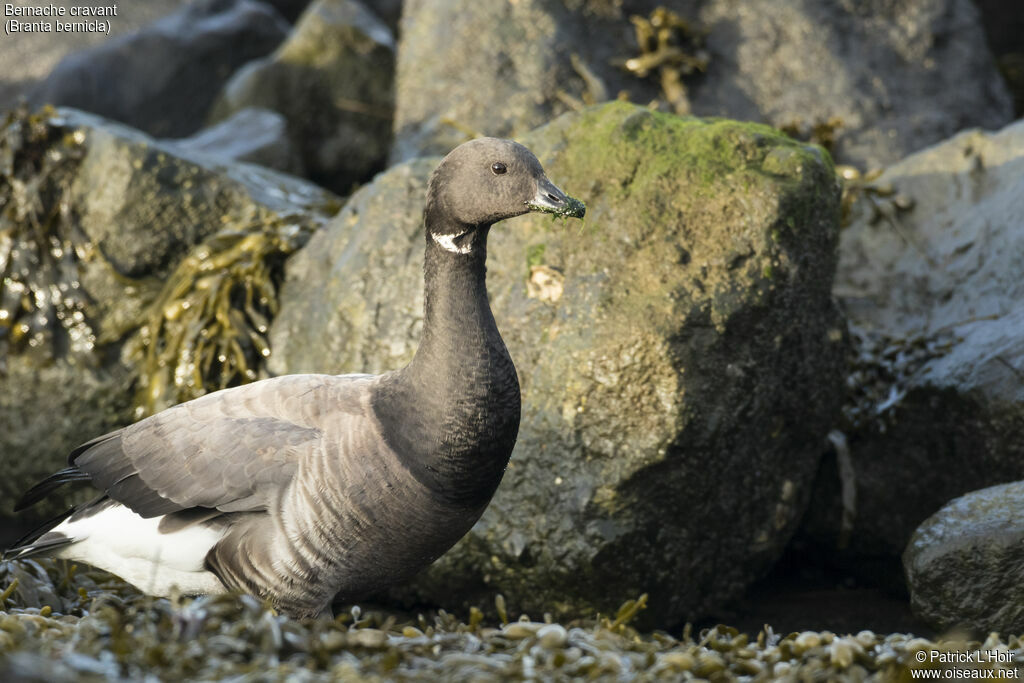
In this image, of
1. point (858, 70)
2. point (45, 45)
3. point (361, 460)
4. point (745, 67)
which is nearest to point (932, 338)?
point (858, 70)

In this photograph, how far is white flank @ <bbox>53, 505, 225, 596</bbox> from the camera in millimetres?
4438

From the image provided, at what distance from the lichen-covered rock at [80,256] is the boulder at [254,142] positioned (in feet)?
4.92

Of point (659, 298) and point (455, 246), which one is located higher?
point (455, 246)

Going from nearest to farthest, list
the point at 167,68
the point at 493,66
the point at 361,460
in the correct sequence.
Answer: the point at 361,460 → the point at 493,66 → the point at 167,68

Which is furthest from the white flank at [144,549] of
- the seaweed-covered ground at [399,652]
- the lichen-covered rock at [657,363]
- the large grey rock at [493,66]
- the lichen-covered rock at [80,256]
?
the large grey rock at [493,66]

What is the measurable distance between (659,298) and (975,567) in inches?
75.5

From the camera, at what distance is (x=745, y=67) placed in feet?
28.7

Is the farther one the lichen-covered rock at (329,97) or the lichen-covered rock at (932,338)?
the lichen-covered rock at (329,97)

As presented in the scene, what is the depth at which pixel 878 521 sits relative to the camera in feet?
19.8

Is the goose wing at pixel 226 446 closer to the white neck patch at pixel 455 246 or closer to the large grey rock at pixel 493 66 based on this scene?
the white neck patch at pixel 455 246

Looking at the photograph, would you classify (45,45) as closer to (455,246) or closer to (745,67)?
(745,67)

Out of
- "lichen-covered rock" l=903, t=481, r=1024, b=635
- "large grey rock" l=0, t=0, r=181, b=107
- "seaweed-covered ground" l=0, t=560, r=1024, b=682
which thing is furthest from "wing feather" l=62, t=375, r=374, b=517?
"large grey rock" l=0, t=0, r=181, b=107

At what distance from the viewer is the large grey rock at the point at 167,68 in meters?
10.7

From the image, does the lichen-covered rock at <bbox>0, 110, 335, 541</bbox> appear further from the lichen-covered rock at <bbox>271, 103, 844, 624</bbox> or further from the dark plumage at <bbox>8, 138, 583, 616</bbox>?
the dark plumage at <bbox>8, 138, 583, 616</bbox>
